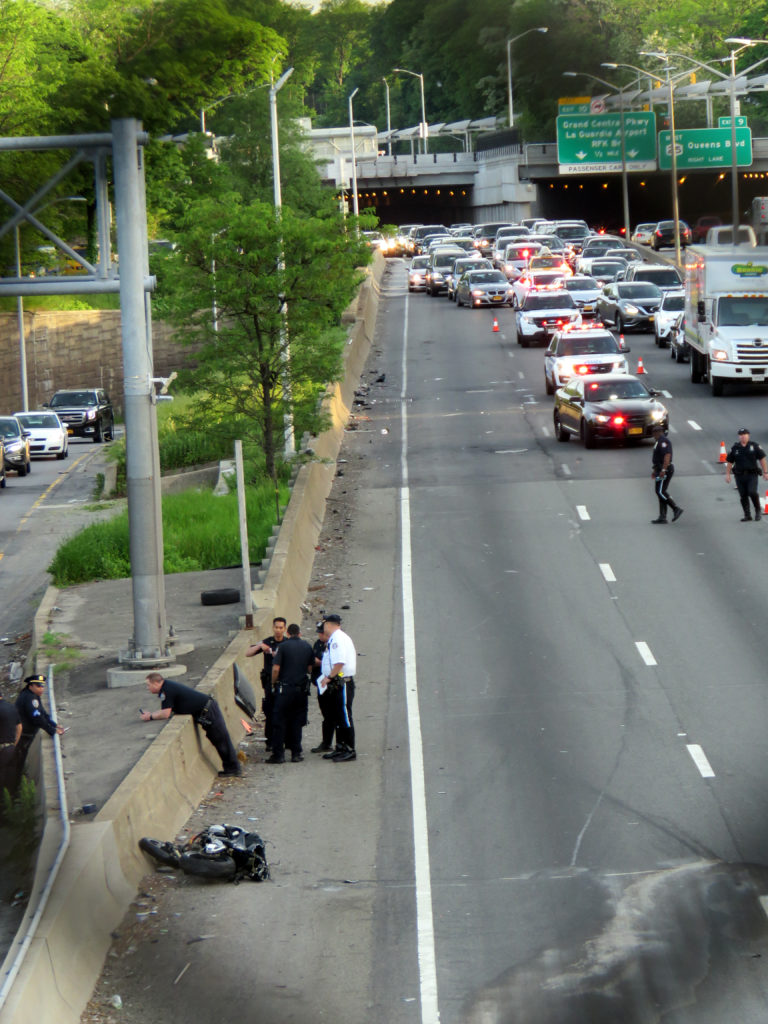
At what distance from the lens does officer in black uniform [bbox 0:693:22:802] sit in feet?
50.3

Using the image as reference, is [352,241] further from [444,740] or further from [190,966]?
[190,966]

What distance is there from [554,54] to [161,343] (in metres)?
68.7

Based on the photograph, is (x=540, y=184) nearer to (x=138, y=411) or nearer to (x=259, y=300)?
(x=259, y=300)

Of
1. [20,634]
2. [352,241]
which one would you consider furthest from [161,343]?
[20,634]

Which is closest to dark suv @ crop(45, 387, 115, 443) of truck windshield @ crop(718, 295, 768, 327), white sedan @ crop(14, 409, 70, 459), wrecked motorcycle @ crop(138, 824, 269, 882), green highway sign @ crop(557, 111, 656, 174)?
white sedan @ crop(14, 409, 70, 459)

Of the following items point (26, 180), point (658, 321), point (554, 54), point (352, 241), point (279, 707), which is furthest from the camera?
point (554, 54)

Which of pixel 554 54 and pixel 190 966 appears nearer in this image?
pixel 190 966

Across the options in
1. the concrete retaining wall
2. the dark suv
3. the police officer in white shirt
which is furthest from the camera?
the dark suv

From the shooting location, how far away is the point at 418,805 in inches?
579

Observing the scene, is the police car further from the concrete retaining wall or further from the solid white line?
the concrete retaining wall

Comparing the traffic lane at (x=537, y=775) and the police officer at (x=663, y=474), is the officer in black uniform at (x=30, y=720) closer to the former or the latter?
the traffic lane at (x=537, y=775)

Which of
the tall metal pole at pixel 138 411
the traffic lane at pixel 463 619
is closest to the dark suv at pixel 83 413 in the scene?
the traffic lane at pixel 463 619

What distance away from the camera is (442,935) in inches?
446

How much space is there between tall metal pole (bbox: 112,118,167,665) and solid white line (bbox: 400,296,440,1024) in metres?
3.27
